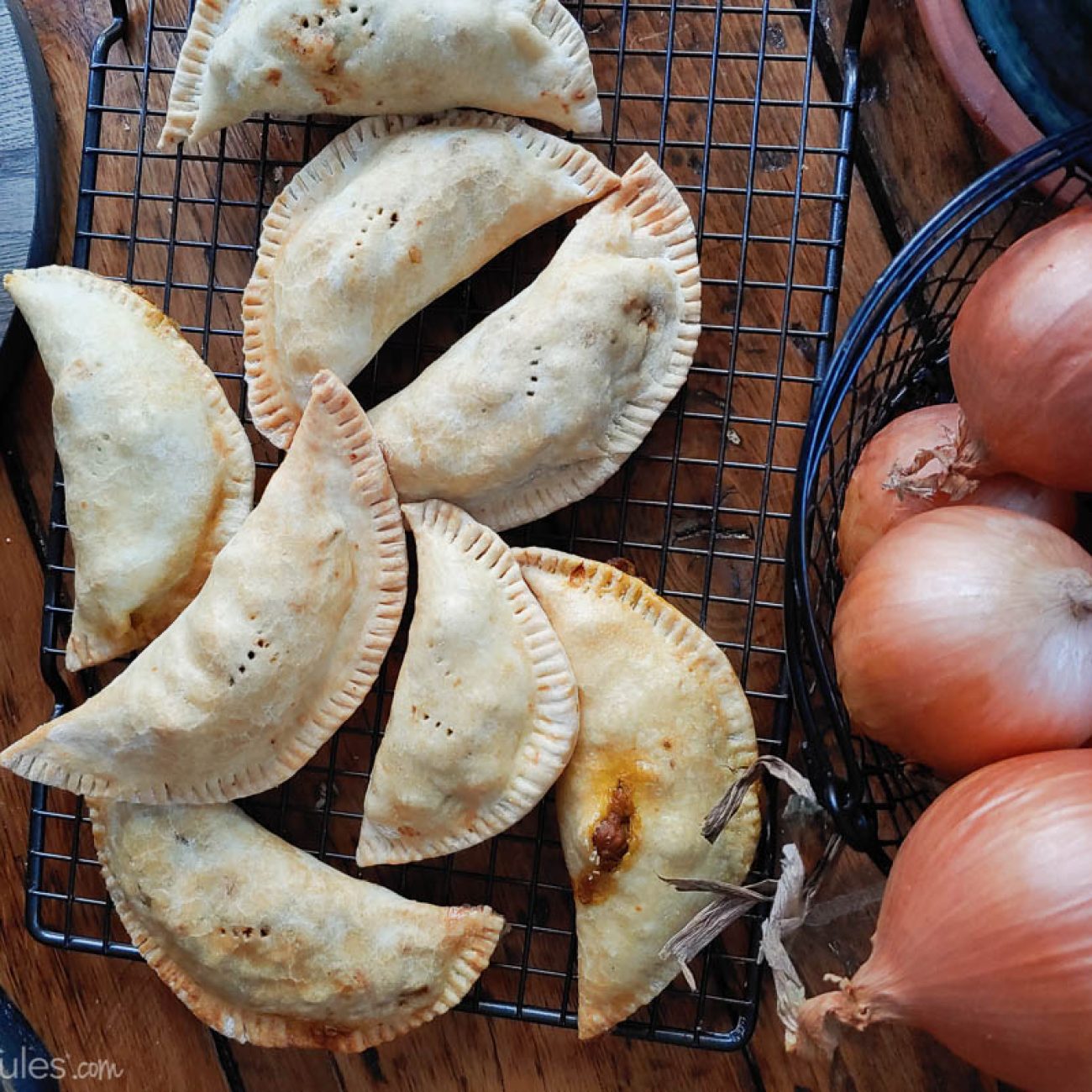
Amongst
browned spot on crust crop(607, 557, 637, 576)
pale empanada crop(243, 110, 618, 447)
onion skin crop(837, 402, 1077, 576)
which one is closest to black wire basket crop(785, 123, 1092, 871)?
onion skin crop(837, 402, 1077, 576)

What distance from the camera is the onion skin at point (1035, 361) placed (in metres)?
0.92

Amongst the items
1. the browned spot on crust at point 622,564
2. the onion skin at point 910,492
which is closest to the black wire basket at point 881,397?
the onion skin at point 910,492

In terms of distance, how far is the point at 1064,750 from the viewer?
92cm

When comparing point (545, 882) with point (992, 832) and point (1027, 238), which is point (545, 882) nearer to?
point (992, 832)

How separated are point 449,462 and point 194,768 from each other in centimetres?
43

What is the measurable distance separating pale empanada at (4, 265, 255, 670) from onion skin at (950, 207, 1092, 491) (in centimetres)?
77

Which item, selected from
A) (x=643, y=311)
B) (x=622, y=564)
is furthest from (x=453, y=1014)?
(x=643, y=311)

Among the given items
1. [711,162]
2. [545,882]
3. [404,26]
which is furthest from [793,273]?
[545,882]

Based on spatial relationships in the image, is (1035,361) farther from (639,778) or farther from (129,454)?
(129,454)

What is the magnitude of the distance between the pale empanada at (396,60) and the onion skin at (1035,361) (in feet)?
1.63

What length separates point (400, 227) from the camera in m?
1.22

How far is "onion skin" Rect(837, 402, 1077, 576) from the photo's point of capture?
40.1 inches

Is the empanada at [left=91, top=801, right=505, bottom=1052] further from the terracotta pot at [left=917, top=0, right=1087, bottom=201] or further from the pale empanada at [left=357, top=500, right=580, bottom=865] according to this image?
the terracotta pot at [left=917, top=0, right=1087, bottom=201]

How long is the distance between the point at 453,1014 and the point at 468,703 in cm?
41
